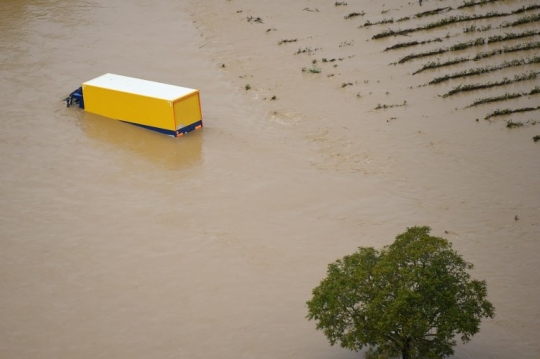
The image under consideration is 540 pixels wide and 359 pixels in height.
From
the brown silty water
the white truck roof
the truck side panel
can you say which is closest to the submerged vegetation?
the brown silty water

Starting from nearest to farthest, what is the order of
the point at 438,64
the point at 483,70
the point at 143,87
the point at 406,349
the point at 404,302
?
the point at 404,302 → the point at 406,349 → the point at 143,87 → the point at 483,70 → the point at 438,64

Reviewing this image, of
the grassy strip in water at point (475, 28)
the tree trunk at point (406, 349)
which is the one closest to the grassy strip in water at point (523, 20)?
the grassy strip in water at point (475, 28)

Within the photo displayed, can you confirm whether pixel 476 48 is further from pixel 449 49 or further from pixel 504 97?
pixel 504 97

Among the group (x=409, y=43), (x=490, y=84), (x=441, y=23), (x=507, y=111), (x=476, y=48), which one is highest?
(x=441, y=23)

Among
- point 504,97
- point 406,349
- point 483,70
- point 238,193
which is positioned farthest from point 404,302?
point 483,70

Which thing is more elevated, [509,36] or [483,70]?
[509,36]

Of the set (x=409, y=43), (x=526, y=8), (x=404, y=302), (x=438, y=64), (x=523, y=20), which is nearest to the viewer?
(x=404, y=302)

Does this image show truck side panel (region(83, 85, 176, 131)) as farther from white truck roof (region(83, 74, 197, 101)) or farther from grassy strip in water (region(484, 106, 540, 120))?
grassy strip in water (region(484, 106, 540, 120))

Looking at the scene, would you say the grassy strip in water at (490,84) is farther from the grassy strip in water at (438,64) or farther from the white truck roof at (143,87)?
the white truck roof at (143,87)
